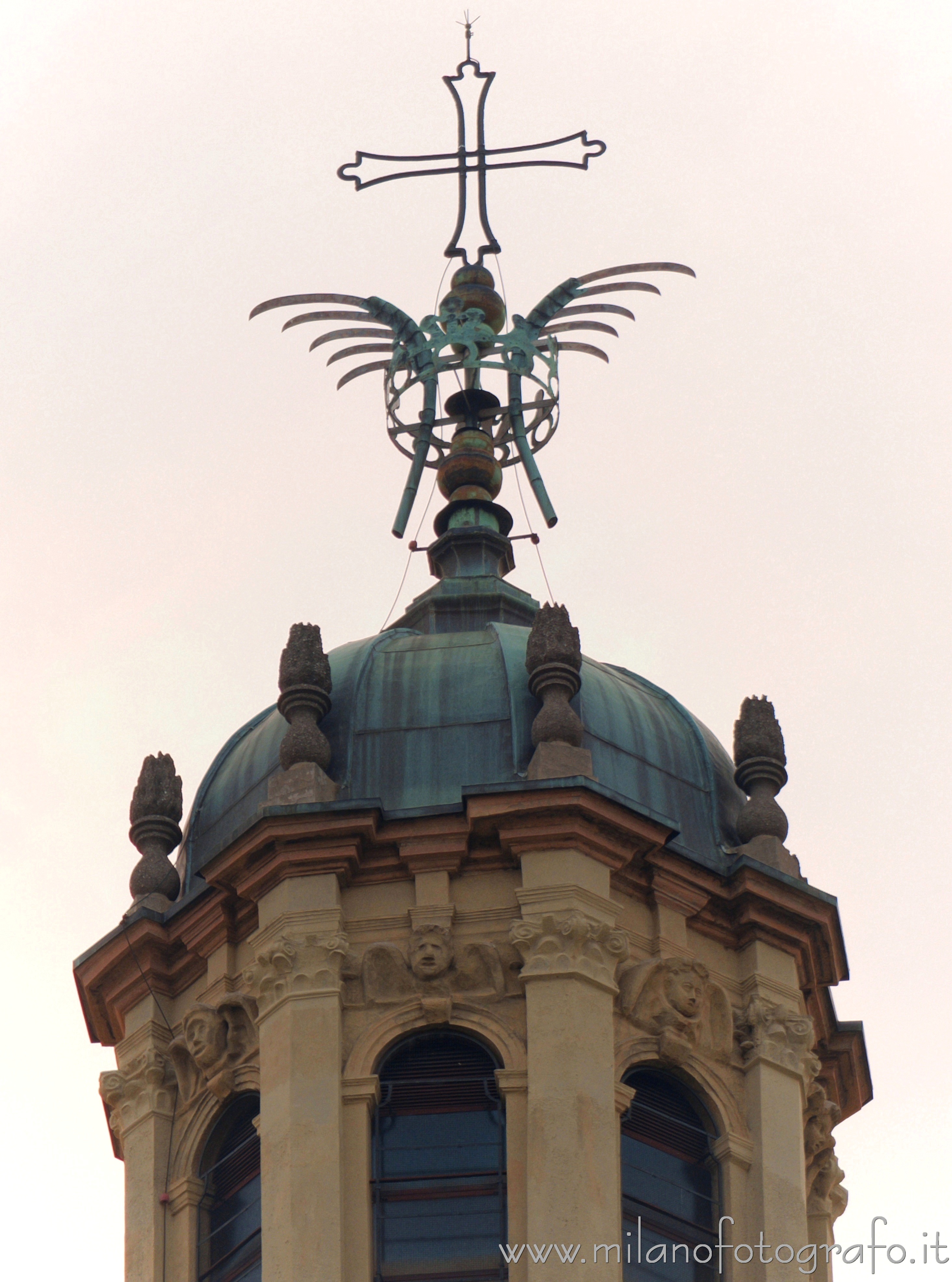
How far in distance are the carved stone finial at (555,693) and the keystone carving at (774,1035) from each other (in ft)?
8.86

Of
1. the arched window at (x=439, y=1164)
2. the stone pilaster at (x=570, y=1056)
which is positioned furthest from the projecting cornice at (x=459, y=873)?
the arched window at (x=439, y=1164)

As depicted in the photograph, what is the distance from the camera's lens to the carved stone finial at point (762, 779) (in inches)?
1500

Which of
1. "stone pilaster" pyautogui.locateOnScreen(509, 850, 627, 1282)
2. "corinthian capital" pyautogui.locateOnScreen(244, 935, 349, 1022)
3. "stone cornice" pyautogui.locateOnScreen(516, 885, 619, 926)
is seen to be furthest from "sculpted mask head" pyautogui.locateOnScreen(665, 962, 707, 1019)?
"corinthian capital" pyautogui.locateOnScreen(244, 935, 349, 1022)

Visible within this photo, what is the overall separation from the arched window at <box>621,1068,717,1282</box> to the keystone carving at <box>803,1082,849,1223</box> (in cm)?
189

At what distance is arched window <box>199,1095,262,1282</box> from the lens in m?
35.5

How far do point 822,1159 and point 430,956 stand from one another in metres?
4.90

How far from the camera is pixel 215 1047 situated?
121 ft

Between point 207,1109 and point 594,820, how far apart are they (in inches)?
178

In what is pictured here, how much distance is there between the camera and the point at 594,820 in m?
36.7

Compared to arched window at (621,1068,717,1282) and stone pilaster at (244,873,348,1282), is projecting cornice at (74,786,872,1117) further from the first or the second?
arched window at (621,1068,717,1282)

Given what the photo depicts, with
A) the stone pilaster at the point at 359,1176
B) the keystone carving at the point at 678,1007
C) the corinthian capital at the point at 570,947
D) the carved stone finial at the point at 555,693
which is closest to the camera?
the stone pilaster at the point at 359,1176

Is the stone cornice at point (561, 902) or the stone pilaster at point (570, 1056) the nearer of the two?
the stone pilaster at point (570, 1056)

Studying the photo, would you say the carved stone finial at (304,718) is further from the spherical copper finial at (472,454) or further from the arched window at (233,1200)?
the spherical copper finial at (472,454)

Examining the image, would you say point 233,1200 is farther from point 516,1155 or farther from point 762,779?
point 762,779
